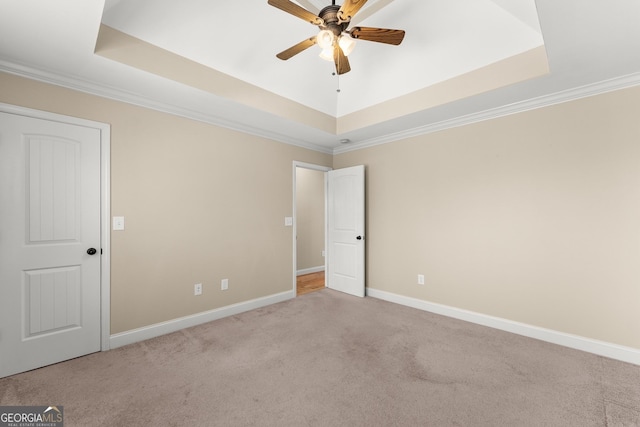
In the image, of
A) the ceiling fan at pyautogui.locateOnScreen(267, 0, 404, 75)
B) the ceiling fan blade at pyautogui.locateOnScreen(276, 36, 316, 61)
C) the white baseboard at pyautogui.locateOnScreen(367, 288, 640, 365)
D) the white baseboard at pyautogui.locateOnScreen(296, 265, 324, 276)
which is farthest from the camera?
the white baseboard at pyautogui.locateOnScreen(296, 265, 324, 276)

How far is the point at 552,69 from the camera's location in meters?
2.29

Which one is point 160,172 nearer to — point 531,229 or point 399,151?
point 399,151

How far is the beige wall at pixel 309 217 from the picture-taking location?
5824 millimetres

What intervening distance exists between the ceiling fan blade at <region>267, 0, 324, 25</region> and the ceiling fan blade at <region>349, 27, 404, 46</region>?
28 centimetres

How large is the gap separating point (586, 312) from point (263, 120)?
3.90 m

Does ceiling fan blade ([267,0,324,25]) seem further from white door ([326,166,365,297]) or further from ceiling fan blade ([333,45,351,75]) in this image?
white door ([326,166,365,297])

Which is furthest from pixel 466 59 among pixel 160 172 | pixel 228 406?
pixel 228 406

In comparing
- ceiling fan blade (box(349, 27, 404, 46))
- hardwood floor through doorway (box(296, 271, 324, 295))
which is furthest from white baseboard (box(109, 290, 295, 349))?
ceiling fan blade (box(349, 27, 404, 46))

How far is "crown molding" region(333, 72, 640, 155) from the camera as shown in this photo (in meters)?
2.46

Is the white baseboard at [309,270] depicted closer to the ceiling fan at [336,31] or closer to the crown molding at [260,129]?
the crown molding at [260,129]

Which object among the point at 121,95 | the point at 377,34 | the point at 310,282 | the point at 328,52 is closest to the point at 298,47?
the point at 328,52

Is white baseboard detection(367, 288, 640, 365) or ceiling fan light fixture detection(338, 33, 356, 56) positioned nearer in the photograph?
ceiling fan light fixture detection(338, 33, 356, 56)

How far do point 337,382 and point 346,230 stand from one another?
2585mm

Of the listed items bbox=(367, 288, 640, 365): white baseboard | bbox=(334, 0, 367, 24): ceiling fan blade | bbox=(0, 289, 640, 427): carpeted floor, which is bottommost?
bbox=(0, 289, 640, 427): carpeted floor
